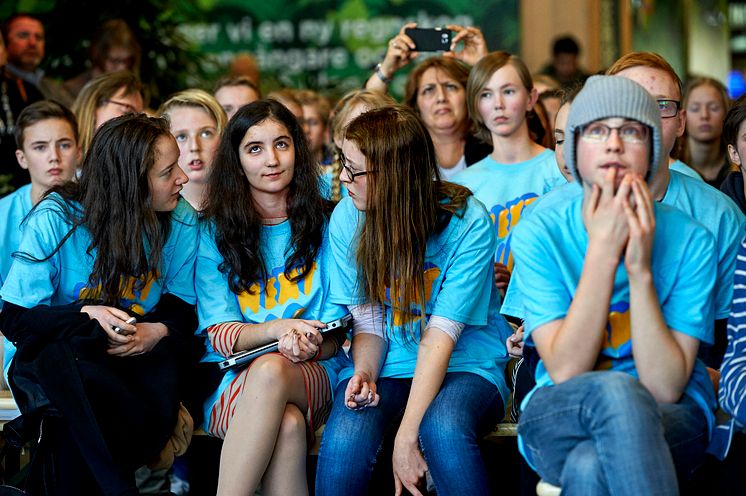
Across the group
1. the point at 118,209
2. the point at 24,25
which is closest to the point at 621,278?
the point at 118,209

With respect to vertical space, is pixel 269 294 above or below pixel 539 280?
below

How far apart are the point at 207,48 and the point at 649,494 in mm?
5679

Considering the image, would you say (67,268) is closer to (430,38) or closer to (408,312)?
(408,312)

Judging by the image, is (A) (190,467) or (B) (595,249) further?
(A) (190,467)

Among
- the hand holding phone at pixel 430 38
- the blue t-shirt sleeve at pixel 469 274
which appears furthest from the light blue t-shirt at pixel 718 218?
the hand holding phone at pixel 430 38

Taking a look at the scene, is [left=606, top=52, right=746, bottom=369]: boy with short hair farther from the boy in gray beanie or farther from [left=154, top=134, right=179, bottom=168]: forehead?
[left=154, top=134, right=179, bottom=168]: forehead

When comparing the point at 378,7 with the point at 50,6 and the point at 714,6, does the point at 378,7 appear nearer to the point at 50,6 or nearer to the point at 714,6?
the point at 50,6

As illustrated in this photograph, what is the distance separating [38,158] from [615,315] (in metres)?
2.26

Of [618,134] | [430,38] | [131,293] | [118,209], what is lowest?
[131,293]

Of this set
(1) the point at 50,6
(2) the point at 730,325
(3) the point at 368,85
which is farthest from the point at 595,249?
(1) the point at 50,6

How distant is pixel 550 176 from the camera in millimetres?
3604

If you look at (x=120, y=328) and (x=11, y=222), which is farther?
(x=11, y=222)

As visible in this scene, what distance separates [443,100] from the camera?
4.09 m

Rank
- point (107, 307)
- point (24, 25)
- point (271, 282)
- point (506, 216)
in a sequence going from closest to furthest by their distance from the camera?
point (107, 307), point (271, 282), point (506, 216), point (24, 25)
